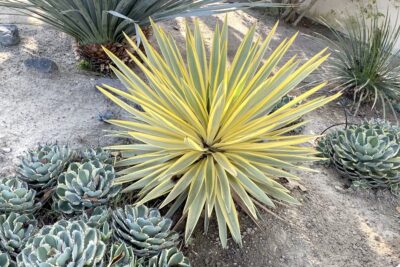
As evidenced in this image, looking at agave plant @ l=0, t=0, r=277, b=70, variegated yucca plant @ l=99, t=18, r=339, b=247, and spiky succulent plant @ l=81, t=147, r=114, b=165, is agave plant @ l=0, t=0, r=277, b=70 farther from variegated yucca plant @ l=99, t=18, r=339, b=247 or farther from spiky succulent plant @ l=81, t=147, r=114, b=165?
spiky succulent plant @ l=81, t=147, r=114, b=165

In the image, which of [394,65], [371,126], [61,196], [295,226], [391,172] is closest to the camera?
[61,196]

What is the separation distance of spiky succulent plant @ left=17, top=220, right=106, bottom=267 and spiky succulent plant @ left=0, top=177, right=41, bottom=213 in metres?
0.32

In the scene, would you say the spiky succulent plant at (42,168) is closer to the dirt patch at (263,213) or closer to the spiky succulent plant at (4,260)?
the dirt patch at (263,213)

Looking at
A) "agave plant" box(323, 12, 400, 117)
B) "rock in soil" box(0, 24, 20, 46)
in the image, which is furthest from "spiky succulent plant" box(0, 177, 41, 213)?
"agave plant" box(323, 12, 400, 117)

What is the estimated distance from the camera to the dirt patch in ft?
Answer: 7.05

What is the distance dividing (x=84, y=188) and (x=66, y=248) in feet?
1.44

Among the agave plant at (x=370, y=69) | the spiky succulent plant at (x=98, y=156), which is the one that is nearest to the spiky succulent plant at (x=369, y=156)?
the agave plant at (x=370, y=69)

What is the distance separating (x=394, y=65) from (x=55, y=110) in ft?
9.75

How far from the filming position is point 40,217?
2.06 meters

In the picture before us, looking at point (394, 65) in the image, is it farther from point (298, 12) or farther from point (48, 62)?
point (48, 62)

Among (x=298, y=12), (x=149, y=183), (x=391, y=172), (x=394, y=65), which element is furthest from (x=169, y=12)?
(x=298, y=12)

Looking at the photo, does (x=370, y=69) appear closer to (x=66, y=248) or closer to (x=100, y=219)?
(x=100, y=219)

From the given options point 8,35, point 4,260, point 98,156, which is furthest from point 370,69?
point 4,260

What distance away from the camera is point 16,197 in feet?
6.25
